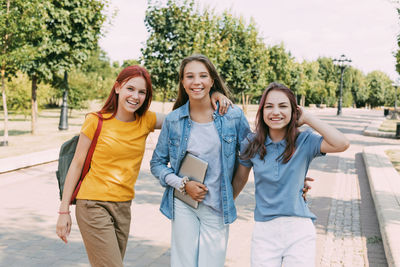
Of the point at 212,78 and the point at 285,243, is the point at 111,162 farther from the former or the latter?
the point at 285,243

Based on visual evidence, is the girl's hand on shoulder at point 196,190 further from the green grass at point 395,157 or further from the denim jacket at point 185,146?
the green grass at point 395,157

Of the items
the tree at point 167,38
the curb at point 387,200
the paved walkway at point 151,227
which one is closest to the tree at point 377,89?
the tree at point 167,38

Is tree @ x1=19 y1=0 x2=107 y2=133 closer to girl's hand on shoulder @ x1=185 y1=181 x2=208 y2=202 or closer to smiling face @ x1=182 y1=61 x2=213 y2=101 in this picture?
smiling face @ x1=182 y1=61 x2=213 y2=101

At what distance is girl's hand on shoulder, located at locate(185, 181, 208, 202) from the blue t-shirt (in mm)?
359

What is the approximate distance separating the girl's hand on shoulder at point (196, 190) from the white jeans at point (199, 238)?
0.09 meters

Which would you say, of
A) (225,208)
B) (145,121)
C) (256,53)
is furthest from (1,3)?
(256,53)

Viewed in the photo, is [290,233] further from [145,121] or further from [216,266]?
[145,121]

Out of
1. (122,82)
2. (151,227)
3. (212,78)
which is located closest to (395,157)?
(151,227)

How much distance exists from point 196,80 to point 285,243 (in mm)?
1178

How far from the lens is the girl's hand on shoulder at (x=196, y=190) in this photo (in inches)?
102

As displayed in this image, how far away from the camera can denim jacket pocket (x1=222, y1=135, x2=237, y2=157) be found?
2.68 m

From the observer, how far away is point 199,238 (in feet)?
8.96

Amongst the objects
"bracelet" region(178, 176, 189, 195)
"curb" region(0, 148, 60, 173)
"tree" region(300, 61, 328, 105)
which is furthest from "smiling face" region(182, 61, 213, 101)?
"tree" region(300, 61, 328, 105)

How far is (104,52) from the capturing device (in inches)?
3157
